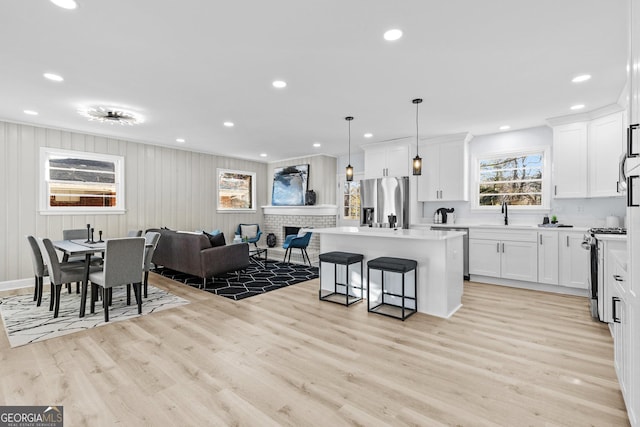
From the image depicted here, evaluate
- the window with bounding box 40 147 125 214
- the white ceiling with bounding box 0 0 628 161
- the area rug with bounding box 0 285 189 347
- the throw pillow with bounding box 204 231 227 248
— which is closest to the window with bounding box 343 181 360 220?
the white ceiling with bounding box 0 0 628 161

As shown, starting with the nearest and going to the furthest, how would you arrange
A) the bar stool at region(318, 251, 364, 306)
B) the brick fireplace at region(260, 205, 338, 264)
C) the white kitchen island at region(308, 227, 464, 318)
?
the white kitchen island at region(308, 227, 464, 318)
the bar stool at region(318, 251, 364, 306)
the brick fireplace at region(260, 205, 338, 264)

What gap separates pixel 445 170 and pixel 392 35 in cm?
387

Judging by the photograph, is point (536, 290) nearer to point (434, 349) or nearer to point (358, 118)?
point (434, 349)

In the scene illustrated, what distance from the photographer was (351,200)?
305 inches

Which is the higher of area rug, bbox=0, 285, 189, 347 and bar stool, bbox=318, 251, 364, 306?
bar stool, bbox=318, 251, 364, 306

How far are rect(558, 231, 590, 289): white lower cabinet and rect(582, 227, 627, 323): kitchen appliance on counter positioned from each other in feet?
3.26

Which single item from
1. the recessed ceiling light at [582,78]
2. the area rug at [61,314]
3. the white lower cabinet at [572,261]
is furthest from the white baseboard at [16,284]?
the white lower cabinet at [572,261]

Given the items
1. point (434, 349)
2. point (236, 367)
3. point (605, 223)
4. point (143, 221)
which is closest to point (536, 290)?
point (605, 223)

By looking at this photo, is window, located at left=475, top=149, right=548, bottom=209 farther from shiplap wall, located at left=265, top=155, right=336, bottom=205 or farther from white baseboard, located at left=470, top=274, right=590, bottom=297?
shiplap wall, located at left=265, top=155, right=336, bottom=205

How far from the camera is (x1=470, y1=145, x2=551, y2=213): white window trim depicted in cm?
513

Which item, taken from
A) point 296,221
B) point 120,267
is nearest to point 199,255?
point 120,267

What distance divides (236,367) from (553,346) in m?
2.83

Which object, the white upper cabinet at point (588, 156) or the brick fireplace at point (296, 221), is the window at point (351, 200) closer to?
the brick fireplace at point (296, 221)

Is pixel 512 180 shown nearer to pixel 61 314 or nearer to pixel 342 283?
pixel 342 283
